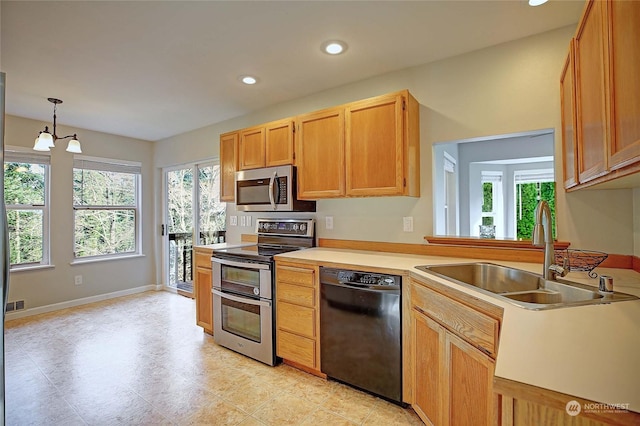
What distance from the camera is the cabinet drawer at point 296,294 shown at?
7.81 feet

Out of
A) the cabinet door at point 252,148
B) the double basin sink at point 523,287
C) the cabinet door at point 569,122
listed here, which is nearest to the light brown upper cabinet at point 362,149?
the cabinet door at point 252,148

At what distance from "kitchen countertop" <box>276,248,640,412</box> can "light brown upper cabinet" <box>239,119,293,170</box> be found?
215 cm

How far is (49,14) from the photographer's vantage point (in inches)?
74.4

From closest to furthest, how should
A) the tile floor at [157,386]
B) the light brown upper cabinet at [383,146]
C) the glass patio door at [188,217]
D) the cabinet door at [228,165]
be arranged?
the tile floor at [157,386] → the light brown upper cabinet at [383,146] → the cabinet door at [228,165] → the glass patio door at [188,217]

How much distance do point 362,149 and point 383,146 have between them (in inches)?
7.1

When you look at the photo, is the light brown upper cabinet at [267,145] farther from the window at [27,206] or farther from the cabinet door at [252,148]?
the window at [27,206]

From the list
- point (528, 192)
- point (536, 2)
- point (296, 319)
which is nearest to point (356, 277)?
point (296, 319)

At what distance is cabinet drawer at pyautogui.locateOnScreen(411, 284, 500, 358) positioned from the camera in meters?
1.27

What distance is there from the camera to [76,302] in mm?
4281

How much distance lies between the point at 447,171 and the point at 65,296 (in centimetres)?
543

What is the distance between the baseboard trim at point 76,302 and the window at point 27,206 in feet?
1.86

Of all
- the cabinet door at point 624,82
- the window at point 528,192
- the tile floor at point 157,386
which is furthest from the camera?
the window at point 528,192

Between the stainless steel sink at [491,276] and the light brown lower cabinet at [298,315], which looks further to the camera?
the light brown lower cabinet at [298,315]

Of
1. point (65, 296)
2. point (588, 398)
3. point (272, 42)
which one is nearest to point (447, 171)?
point (272, 42)
